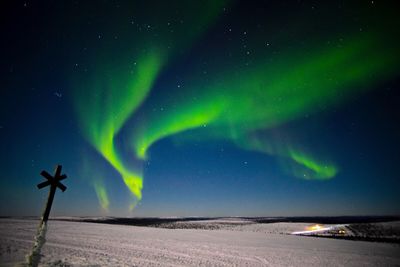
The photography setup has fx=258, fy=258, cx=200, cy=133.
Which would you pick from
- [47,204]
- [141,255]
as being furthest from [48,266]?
[47,204]

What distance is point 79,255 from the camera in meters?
10.4

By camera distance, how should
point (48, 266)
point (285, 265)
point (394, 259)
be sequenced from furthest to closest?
point (394, 259)
point (285, 265)
point (48, 266)

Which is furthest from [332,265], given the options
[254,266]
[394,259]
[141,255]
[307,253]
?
[141,255]

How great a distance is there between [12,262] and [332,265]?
12567 mm

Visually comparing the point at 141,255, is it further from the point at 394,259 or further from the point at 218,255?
the point at 394,259

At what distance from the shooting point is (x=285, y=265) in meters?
11.3

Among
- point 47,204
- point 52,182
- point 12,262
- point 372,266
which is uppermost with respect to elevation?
point 52,182

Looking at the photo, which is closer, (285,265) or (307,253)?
(285,265)

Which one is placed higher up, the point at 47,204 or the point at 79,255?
the point at 47,204

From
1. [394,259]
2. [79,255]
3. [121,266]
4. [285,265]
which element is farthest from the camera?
[394,259]

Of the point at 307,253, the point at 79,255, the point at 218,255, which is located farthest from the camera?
the point at 307,253

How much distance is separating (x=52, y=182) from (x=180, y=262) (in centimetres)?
775

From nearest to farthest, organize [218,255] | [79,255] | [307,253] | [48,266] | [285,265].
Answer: [48,266] → [79,255] → [285,265] → [218,255] → [307,253]

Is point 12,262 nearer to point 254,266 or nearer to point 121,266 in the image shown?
point 121,266
